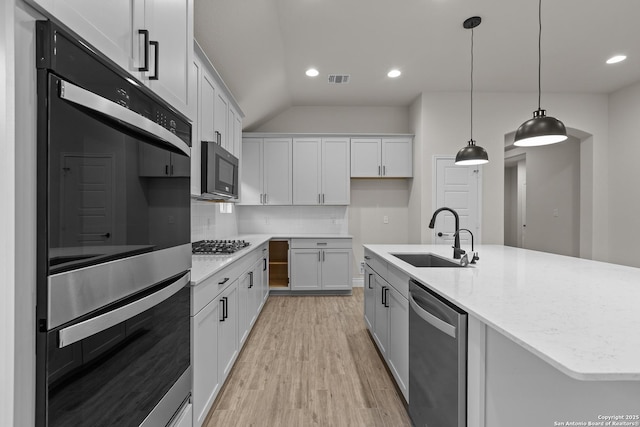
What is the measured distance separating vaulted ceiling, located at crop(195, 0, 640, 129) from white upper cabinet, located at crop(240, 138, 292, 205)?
0.50 meters

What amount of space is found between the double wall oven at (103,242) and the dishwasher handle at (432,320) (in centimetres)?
113

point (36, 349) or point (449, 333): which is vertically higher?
point (36, 349)

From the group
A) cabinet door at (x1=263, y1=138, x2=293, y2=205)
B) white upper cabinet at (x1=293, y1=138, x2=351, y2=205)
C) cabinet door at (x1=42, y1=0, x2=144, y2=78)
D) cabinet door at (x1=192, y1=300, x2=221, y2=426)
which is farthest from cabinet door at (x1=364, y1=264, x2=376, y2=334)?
cabinet door at (x1=42, y1=0, x2=144, y2=78)

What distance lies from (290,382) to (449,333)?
1460 mm

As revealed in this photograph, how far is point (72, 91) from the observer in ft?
2.43

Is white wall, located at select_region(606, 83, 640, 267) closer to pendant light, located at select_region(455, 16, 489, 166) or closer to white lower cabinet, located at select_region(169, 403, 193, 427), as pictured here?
pendant light, located at select_region(455, 16, 489, 166)

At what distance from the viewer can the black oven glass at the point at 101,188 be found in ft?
2.35

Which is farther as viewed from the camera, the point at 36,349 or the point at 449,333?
the point at 449,333

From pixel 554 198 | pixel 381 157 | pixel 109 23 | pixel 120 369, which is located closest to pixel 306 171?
pixel 381 157

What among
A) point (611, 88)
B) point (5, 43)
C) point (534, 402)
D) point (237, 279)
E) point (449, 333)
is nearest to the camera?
point (5, 43)

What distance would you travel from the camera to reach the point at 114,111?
2.87ft

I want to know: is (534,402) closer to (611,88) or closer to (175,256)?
(175,256)

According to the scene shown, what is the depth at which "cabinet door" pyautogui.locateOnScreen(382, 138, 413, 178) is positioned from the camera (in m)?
4.85

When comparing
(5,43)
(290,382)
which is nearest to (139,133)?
(5,43)
